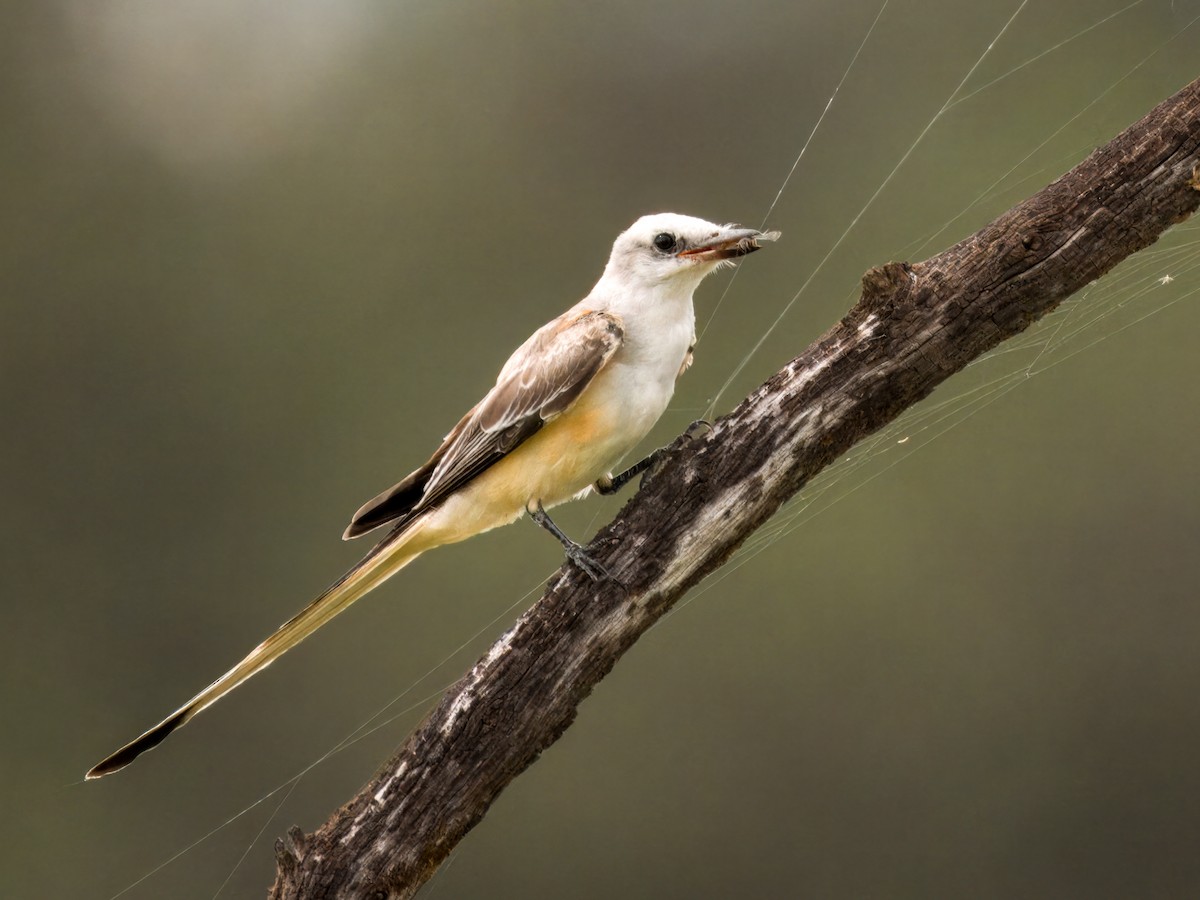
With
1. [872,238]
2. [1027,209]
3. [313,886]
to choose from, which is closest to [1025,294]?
[1027,209]

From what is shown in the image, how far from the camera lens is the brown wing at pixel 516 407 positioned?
2.28 m

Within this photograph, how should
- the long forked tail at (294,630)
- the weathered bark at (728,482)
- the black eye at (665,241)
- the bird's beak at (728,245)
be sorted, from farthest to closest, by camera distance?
the black eye at (665,241), the bird's beak at (728,245), the long forked tail at (294,630), the weathered bark at (728,482)

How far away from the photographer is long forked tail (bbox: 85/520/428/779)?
83.0 inches

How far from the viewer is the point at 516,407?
2.33m

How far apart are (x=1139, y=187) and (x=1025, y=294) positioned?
0.74ft

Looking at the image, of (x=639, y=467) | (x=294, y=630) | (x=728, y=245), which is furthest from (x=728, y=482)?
(x=294, y=630)

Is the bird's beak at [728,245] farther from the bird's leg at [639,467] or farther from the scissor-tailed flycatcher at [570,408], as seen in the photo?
the bird's leg at [639,467]

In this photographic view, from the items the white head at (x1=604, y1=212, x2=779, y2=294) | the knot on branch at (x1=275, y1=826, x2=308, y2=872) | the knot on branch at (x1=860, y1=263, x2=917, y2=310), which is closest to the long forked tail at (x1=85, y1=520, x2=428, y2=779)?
the knot on branch at (x1=275, y1=826, x2=308, y2=872)

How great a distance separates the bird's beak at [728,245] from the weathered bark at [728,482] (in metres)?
0.29

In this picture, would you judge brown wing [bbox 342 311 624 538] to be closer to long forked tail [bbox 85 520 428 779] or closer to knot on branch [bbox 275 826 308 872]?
long forked tail [bbox 85 520 428 779]

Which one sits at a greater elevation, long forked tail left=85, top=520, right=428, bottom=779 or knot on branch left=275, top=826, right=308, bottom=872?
long forked tail left=85, top=520, right=428, bottom=779

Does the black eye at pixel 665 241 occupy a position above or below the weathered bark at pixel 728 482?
above

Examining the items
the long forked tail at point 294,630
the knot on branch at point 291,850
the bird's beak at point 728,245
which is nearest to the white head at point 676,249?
the bird's beak at point 728,245

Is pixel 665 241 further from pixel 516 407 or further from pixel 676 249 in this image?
pixel 516 407
